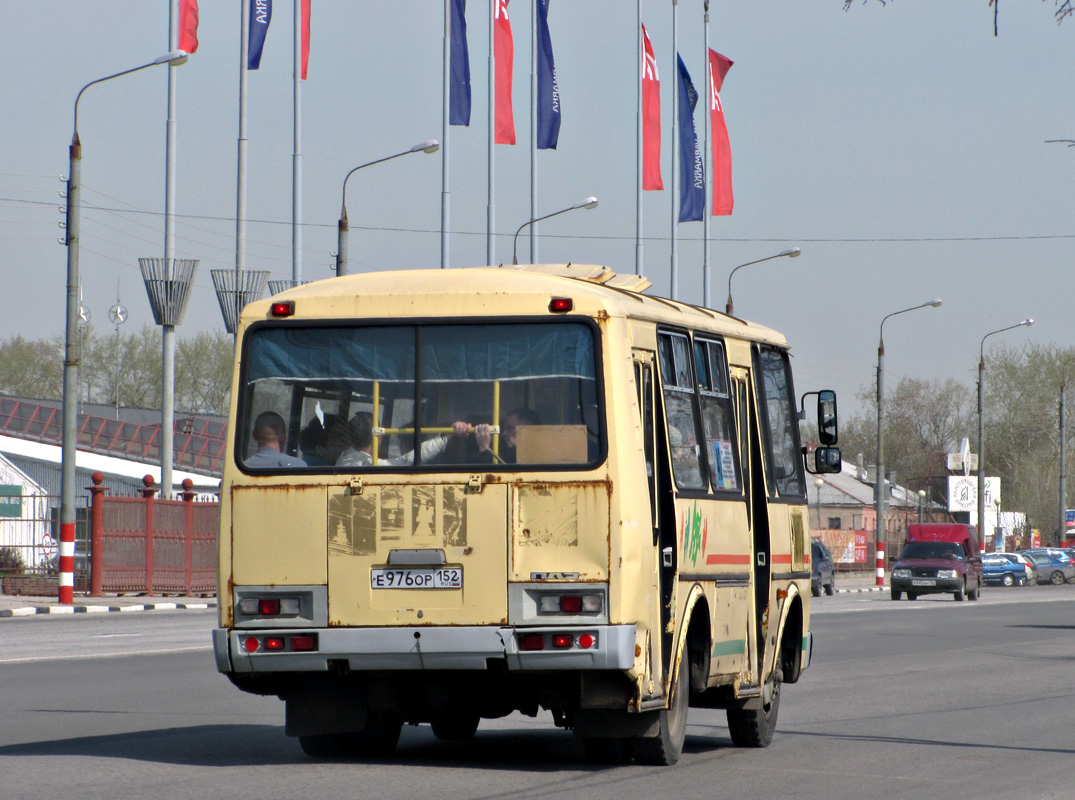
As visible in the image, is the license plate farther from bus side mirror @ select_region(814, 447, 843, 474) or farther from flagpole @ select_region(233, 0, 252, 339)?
flagpole @ select_region(233, 0, 252, 339)

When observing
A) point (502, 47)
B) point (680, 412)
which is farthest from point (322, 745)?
point (502, 47)

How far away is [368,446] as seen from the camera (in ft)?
30.3

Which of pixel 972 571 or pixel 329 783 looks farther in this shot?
pixel 972 571

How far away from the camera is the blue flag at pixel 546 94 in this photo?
4088cm

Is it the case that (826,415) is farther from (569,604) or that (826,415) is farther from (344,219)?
(344,219)

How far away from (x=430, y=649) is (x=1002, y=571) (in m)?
62.9

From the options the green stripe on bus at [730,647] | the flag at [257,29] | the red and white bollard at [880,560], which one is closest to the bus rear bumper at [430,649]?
the green stripe on bus at [730,647]

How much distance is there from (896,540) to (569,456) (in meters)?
79.9

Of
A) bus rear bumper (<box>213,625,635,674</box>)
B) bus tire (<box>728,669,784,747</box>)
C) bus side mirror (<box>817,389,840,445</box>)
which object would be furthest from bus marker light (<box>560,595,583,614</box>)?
bus side mirror (<box>817,389,840,445</box>)

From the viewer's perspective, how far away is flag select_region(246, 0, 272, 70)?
39.8 meters

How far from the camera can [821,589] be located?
165ft

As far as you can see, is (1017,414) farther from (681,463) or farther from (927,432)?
(681,463)

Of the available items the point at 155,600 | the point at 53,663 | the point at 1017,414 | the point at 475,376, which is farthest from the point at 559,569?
the point at 1017,414

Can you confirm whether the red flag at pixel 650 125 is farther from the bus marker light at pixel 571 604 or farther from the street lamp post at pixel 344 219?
the bus marker light at pixel 571 604
